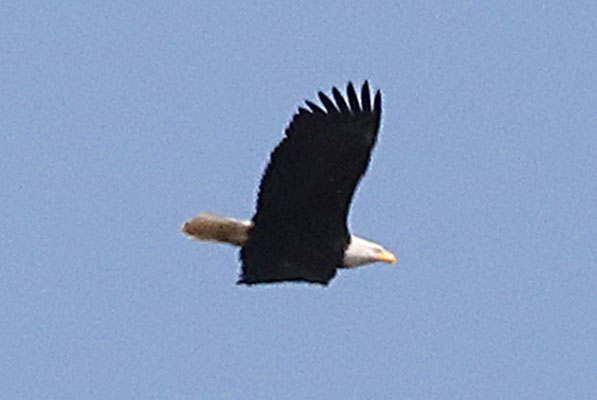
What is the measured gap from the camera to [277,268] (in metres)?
20.0

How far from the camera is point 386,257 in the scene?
67.4 feet

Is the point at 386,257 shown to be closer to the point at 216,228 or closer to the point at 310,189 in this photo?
the point at 310,189

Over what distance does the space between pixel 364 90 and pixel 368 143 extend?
400mm

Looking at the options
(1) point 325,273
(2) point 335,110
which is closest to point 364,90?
(2) point 335,110

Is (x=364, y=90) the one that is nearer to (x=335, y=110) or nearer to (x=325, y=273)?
(x=335, y=110)

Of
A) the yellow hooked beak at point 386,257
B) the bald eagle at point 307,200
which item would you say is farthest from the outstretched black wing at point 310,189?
the yellow hooked beak at point 386,257

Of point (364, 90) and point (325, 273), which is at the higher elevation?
point (364, 90)

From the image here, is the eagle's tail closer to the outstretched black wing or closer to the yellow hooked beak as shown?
the outstretched black wing

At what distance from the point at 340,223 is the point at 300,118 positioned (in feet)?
3.06

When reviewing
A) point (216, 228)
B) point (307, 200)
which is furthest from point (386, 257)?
point (216, 228)

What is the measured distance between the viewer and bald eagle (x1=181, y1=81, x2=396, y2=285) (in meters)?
19.4

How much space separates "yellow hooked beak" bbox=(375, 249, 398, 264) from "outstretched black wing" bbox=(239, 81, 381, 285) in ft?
1.98

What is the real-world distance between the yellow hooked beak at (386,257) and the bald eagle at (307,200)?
382 mm

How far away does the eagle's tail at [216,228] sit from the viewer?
2003 cm
